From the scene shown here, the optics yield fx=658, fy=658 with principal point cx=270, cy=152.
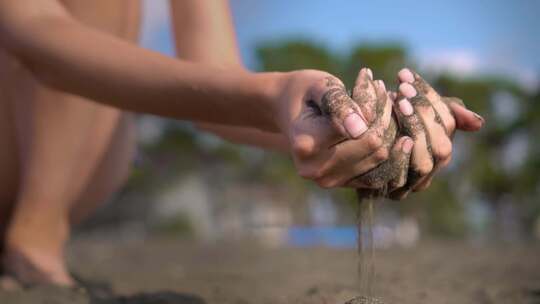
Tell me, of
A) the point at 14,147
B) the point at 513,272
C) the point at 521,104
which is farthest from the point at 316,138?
the point at 521,104

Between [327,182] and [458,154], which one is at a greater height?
[327,182]

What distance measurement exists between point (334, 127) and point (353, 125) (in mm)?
31

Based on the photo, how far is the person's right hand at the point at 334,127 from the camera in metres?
1.04

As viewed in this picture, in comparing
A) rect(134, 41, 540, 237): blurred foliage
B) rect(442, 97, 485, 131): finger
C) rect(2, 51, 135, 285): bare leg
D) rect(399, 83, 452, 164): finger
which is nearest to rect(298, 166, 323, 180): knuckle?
rect(399, 83, 452, 164): finger

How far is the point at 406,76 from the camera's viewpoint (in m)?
1.28

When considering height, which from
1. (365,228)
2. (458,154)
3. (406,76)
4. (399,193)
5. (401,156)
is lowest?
(458,154)

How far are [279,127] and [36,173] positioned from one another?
1.14 metres

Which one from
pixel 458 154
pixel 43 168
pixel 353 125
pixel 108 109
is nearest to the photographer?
pixel 353 125

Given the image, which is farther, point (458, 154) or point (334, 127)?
point (458, 154)

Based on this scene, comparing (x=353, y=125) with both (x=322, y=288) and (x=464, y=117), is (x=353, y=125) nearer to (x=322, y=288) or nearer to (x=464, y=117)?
(x=464, y=117)

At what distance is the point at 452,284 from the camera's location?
6.97 feet

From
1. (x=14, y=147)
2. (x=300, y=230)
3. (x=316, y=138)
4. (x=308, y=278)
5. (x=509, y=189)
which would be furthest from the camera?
(x=509, y=189)

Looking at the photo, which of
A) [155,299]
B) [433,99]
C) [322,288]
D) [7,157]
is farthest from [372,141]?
[7,157]

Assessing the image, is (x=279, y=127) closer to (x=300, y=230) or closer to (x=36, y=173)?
(x=36, y=173)
